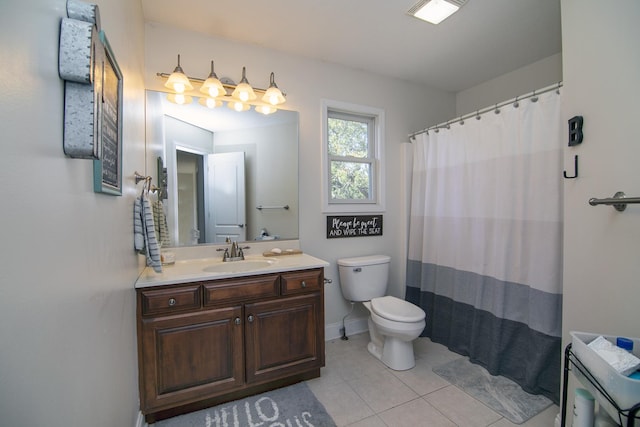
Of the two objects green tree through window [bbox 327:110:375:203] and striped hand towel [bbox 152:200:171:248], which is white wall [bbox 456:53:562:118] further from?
striped hand towel [bbox 152:200:171:248]

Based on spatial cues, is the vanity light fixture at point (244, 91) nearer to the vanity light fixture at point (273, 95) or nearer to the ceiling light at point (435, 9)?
the vanity light fixture at point (273, 95)

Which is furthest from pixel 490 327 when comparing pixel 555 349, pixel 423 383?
pixel 423 383

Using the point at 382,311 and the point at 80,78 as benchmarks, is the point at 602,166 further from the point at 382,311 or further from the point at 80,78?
the point at 80,78

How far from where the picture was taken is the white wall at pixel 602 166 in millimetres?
1149

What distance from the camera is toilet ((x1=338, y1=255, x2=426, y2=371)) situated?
1954 mm

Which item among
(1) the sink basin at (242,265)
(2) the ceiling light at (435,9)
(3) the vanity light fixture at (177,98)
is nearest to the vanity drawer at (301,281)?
(1) the sink basin at (242,265)

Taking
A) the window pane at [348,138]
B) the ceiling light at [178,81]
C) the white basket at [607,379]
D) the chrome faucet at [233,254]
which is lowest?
the white basket at [607,379]

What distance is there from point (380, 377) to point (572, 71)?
2.20 m

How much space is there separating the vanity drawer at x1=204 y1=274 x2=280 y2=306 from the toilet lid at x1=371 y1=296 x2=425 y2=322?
0.85 m

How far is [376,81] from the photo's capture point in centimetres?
269

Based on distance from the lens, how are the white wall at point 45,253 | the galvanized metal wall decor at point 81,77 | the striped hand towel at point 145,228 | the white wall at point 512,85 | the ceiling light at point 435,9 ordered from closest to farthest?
the white wall at point 45,253, the galvanized metal wall decor at point 81,77, the striped hand towel at point 145,228, the ceiling light at point 435,9, the white wall at point 512,85

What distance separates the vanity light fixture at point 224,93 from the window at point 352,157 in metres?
0.54

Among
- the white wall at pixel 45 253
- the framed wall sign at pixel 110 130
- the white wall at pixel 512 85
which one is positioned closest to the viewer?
the white wall at pixel 45 253

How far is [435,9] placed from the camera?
5.87 ft
